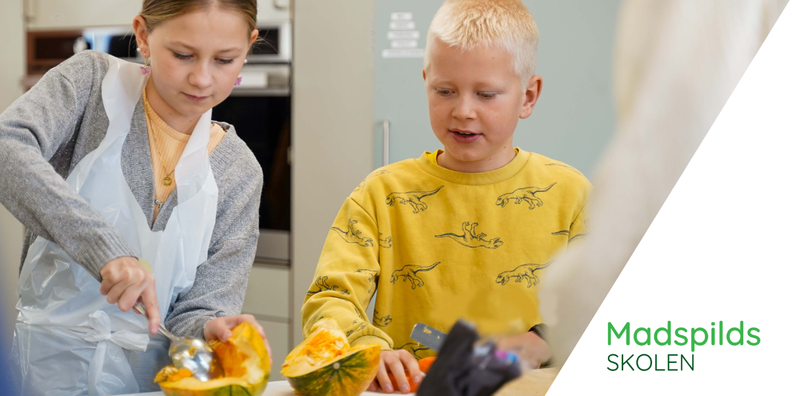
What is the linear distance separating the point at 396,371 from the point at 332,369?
0.31 feet

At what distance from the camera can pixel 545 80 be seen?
164 cm

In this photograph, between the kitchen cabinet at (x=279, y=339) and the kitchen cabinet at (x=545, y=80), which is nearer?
the kitchen cabinet at (x=545, y=80)

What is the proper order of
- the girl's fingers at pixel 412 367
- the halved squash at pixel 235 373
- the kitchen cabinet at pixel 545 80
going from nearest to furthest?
the halved squash at pixel 235 373 < the girl's fingers at pixel 412 367 < the kitchen cabinet at pixel 545 80

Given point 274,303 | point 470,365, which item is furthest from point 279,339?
point 470,365

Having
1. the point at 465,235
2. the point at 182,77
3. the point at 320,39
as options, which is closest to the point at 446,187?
the point at 465,235

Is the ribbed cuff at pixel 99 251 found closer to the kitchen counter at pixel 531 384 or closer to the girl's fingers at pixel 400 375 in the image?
the girl's fingers at pixel 400 375

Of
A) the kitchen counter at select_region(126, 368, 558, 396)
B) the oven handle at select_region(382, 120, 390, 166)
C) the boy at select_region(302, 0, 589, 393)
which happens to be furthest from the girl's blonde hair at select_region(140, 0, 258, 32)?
the oven handle at select_region(382, 120, 390, 166)

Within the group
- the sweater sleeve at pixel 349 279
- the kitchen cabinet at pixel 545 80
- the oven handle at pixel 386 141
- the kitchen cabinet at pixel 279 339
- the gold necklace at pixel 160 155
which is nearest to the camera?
the sweater sleeve at pixel 349 279

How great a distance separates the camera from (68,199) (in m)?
0.61

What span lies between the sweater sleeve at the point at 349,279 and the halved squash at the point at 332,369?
4.5 inches

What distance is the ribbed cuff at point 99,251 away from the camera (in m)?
0.58

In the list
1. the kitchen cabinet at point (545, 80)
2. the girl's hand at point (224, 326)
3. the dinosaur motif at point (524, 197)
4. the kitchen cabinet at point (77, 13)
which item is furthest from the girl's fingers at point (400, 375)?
the kitchen cabinet at point (77, 13)

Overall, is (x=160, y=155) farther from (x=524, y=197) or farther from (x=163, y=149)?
(x=524, y=197)

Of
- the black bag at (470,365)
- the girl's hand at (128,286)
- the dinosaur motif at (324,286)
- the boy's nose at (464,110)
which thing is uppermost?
the boy's nose at (464,110)
